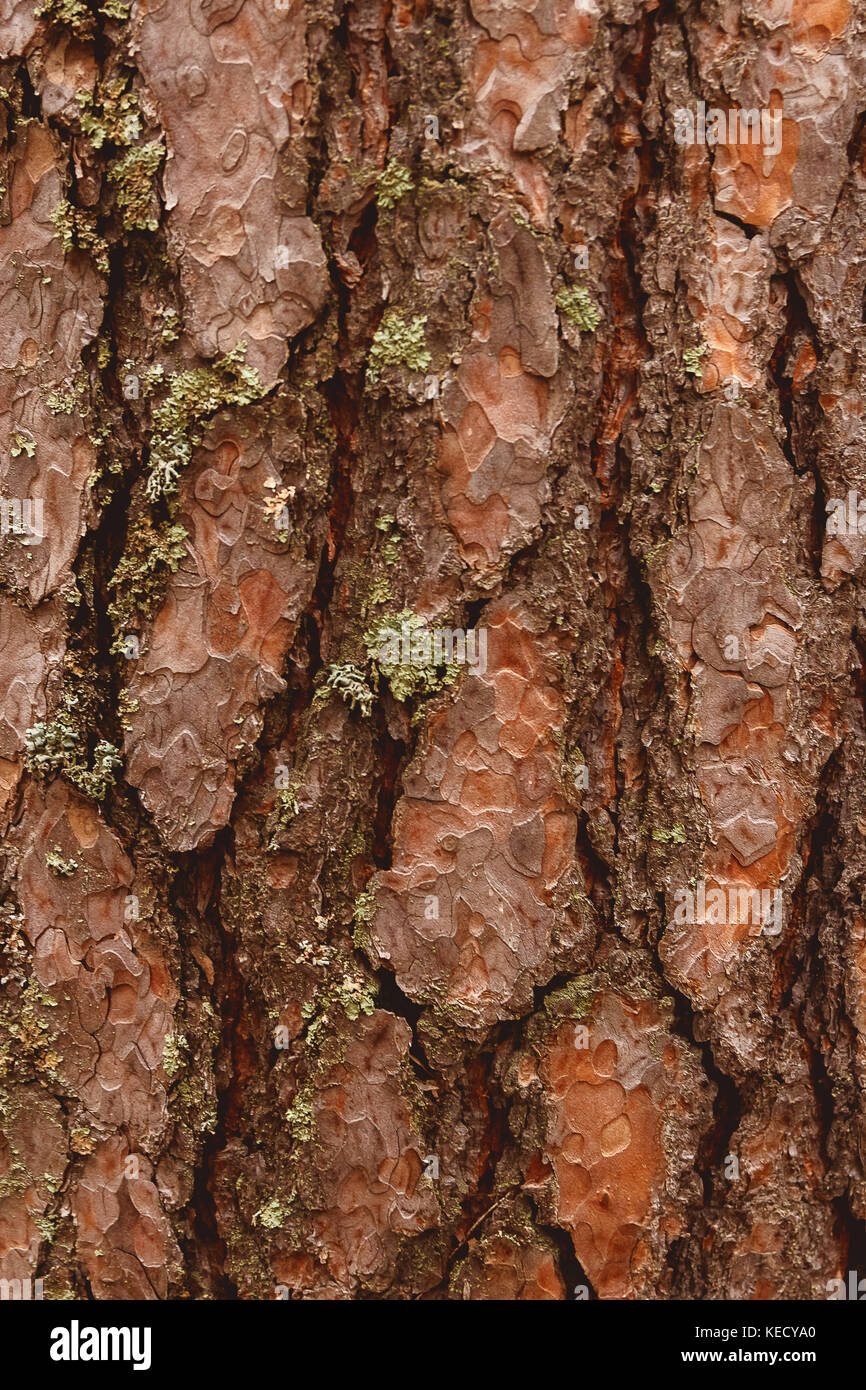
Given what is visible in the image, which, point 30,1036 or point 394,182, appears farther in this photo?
point 30,1036

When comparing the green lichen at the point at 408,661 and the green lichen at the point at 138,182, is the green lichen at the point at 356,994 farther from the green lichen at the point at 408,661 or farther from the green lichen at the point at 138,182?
the green lichen at the point at 138,182

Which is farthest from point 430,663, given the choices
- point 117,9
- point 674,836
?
point 117,9

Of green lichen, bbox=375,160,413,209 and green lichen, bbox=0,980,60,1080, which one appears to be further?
green lichen, bbox=0,980,60,1080

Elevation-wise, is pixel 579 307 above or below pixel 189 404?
above

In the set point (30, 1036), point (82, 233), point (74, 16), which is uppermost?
point (74, 16)

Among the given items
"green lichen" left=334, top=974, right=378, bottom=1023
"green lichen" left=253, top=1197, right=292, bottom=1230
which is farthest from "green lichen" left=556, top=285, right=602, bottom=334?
"green lichen" left=253, top=1197, right=292, bottom=1230

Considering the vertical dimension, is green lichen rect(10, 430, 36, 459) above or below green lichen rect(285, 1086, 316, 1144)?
above

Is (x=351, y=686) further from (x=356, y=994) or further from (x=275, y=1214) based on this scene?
(x=275, y=1214)

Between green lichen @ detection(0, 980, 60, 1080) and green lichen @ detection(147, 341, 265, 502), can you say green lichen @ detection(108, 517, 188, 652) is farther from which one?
green lichen @ detection(0, 980, 60, 1080)
